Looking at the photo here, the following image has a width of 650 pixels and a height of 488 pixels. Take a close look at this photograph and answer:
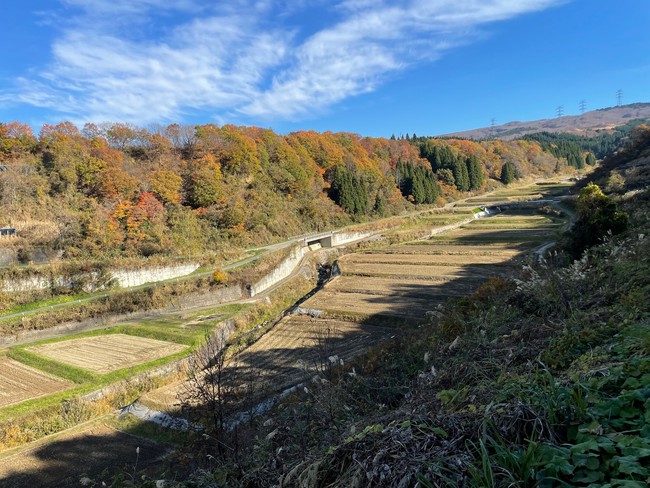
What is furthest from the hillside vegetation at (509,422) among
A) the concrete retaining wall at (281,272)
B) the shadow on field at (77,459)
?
the concrete retaining wall at (281,272)

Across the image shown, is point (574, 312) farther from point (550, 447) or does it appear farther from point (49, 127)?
point (49, 127)

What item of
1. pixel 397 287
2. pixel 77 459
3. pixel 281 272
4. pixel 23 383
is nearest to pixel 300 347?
pixel 77 459

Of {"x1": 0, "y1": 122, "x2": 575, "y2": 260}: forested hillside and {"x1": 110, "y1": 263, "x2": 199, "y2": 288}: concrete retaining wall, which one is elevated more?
{"x1": 0, "y1": 122, "x2": 575, "y2": 260}: forested hillside

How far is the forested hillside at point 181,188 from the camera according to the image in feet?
96.9

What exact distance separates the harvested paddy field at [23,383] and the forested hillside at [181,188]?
11.2 m

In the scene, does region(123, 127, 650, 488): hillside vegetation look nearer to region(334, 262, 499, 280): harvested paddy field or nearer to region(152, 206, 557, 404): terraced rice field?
region(152, 206, 557, 404): terraced rice field

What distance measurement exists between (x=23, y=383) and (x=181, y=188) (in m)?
24.8

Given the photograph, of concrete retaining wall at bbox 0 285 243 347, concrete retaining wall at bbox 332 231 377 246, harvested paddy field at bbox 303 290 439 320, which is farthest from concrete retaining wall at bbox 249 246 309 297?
harvested paddy field at bbox 303 290 439 320

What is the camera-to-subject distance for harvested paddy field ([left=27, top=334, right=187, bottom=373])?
18125 millimetres

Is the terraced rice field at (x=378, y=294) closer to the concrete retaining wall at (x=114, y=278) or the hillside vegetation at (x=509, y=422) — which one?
the hillside vegetation at (x=509, y=422)

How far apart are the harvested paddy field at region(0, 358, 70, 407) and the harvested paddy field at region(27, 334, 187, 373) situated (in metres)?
1.23

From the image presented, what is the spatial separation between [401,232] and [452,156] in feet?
120

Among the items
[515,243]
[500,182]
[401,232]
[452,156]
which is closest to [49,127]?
[401,232]

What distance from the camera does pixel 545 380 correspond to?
Result: 3.05 m
